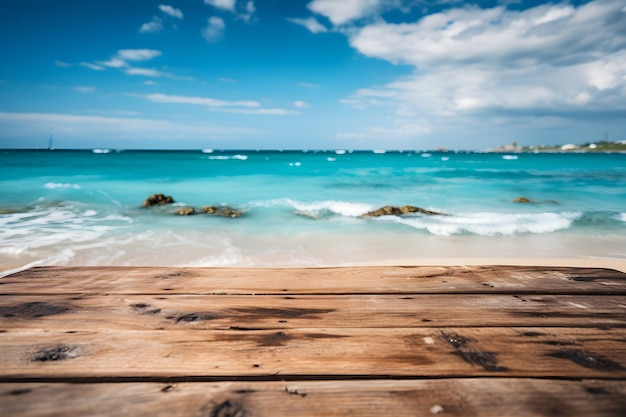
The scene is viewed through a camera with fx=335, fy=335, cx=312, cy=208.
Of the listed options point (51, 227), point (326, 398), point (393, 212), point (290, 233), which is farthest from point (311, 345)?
point (51, 227)

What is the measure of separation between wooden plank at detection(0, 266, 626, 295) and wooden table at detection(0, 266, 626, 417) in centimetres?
1

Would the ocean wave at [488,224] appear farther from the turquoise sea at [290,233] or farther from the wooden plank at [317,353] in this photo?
the wooden plank at [317,353]

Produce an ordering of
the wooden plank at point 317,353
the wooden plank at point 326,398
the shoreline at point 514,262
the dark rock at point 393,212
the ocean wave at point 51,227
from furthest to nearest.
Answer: the dark rock at point 393,212 → the ocean wave at point 51,227 → the shoreline at point 514,262 → the wooden plank at point 317,353 → the wooden plank at point 326,398

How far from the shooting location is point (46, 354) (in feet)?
3.54

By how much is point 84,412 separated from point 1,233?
29.7ft

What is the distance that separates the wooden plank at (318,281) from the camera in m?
1.58

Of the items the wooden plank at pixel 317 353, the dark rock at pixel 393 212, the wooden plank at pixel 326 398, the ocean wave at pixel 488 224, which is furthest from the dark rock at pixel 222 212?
the wooden plank at pixel 326 398

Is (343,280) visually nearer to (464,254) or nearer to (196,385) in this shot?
(196,385)

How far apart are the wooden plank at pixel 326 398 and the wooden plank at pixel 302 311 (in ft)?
1.03

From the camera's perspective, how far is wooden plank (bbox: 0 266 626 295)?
5.18 ft

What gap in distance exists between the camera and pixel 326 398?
91 centimetres

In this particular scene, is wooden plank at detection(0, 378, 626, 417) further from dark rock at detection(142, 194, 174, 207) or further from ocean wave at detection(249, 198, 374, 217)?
dark rock at detection(142, 194, 174, 207)

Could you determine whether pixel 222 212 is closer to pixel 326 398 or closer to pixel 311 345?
pixel 311 345

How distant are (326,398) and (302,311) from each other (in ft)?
1.61
